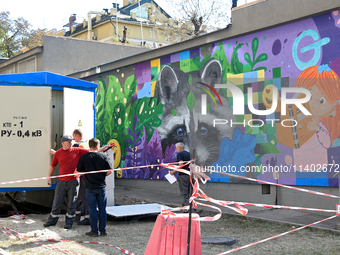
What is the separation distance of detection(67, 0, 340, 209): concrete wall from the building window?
276 inches

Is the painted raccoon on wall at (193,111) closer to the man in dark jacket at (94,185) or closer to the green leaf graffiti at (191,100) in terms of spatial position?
the green leaf graffiti at (191,100)

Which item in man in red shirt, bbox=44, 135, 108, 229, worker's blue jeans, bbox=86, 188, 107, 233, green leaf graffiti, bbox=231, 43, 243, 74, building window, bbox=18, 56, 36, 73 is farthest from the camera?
building window, bbox=18, 56, 36, 73

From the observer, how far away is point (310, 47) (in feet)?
29.0

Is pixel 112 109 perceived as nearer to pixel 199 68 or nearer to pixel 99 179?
pixel 199 68

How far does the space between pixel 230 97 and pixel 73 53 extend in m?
11.5

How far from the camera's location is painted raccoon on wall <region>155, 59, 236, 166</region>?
10.7m

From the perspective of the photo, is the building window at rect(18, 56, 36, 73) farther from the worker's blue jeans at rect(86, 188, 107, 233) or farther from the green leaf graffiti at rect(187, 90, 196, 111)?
the worker's blue jeans at rect(86, 188, 107, 233)

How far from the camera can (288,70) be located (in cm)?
927

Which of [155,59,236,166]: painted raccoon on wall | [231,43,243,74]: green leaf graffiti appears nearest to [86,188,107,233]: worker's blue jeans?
[155,59,236,166]: painted raccoon on wall

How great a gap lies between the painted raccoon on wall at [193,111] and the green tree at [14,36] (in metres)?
32.8

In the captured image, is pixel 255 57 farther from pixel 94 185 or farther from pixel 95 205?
pixel 95 205

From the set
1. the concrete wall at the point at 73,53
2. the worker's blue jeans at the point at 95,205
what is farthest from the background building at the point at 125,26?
the worker's blue jeans at the point at 95,205

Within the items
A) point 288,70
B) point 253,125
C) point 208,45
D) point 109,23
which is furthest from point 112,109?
point 109,23

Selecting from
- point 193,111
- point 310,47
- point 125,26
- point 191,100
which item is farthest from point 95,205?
point 125,26
